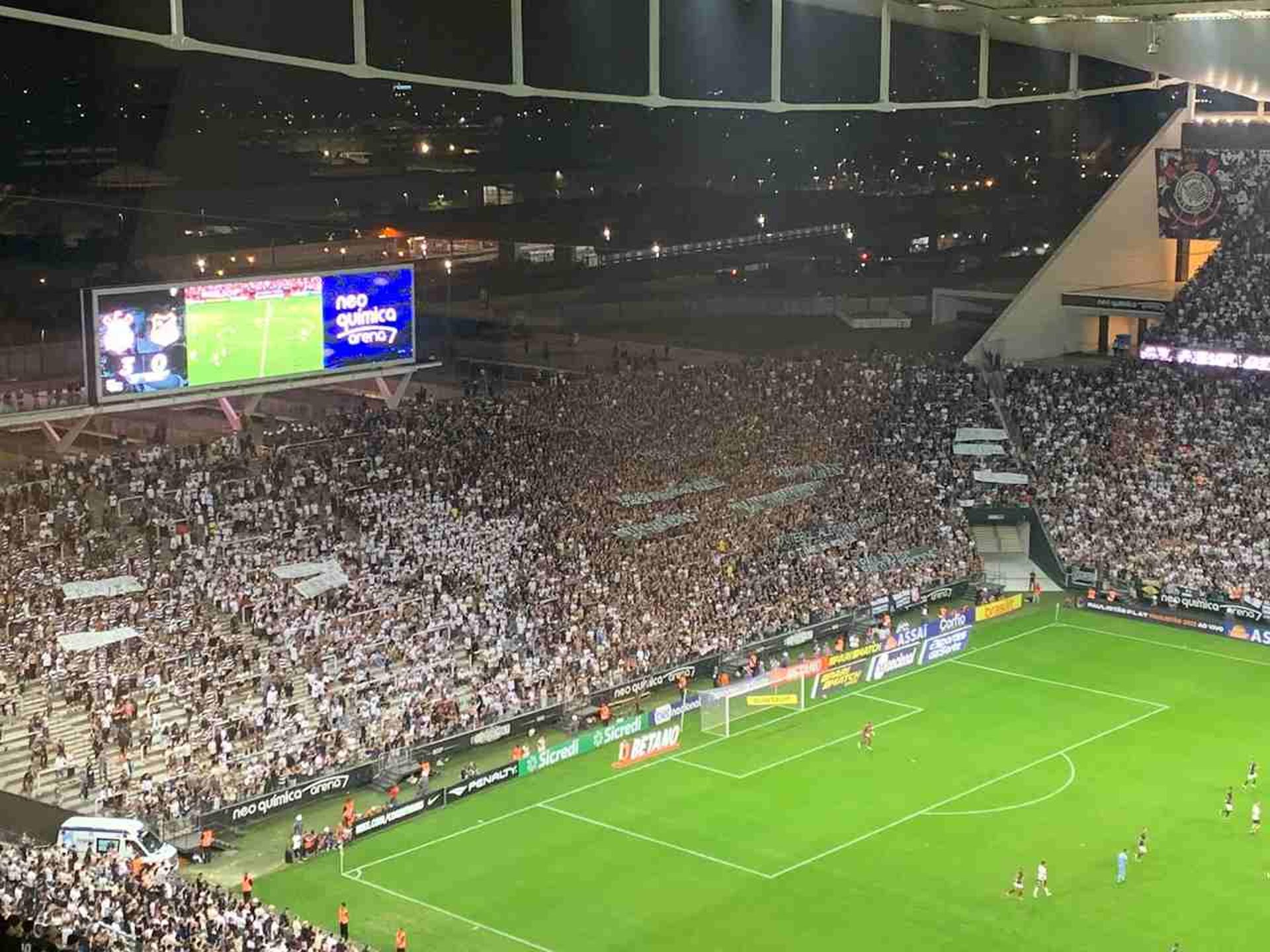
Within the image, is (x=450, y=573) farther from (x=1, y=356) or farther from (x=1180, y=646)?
(x=1180, y=646)

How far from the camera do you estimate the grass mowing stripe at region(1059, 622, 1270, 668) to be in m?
52.5

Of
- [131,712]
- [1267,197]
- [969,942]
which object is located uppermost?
[1267,197]

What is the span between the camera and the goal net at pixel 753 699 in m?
45.1

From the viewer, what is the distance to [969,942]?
3366cm

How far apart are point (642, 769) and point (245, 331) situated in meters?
14.4

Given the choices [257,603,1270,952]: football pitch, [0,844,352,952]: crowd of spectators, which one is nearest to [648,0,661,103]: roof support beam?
[257,603,1270,952]: football pitch

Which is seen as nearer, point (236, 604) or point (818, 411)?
point (236, 604)

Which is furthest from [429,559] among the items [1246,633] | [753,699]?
[1246,633]

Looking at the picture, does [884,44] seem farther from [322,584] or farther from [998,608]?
[998,608]

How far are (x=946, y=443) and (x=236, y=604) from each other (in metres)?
28.1

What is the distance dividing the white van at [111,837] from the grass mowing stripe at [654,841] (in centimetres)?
894

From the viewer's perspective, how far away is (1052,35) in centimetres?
3497

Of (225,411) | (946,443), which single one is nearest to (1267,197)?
(946,443)

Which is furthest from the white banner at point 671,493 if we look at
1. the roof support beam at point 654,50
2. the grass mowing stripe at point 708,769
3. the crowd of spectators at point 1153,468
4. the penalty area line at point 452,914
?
the roof support beam at point 654,50
